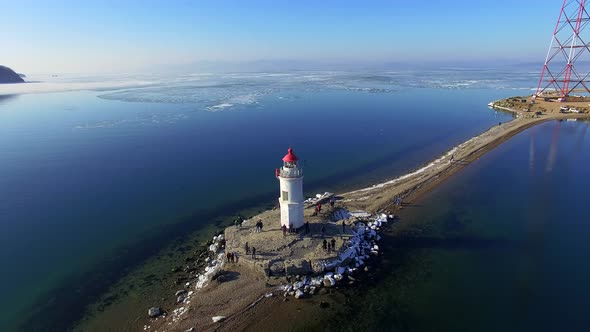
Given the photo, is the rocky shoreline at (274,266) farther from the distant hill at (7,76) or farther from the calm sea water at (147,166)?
the distant hill at (7,76)

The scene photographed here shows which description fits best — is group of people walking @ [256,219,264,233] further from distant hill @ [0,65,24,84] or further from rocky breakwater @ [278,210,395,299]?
distant hill @ [0,65,24,84]

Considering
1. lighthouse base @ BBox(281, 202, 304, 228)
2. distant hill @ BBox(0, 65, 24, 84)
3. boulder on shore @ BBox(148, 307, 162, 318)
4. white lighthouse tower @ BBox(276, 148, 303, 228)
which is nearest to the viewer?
boulder on shore @ BBox(148, 307, 162, 318)

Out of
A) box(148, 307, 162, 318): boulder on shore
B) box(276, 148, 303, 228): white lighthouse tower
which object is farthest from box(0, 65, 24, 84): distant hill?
box(148, 307, 162, 318): boulder on shore

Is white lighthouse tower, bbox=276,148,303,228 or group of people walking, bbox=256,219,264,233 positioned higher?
white lighthouse tower, bbox=276,148,303,228

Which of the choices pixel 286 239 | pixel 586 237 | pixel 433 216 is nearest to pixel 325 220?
pixel 286 239

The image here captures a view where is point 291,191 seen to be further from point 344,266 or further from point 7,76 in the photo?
point 7,76

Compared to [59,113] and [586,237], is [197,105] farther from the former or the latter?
[586,237]

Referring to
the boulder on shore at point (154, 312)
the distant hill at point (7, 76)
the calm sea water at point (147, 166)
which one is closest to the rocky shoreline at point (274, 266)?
the boulder on shore at point (154, 312)
